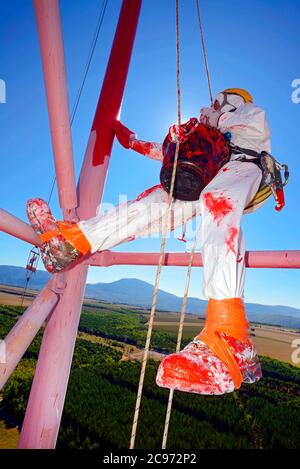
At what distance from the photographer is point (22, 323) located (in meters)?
1.78

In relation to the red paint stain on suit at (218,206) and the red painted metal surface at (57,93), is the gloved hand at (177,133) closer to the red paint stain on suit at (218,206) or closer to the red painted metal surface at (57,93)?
the red paint stain on suit at (218,206)

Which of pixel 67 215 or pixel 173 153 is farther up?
pixel 173 153

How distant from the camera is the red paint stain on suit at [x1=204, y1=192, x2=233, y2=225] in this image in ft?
4.80

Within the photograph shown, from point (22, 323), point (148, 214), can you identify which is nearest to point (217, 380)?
point (148, 214)

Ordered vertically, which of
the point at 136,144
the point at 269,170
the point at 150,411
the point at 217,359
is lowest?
the point at 150,411

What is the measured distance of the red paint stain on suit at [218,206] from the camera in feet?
4.80

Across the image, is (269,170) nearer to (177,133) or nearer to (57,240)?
(177,133)

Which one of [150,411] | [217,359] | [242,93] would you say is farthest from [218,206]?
[150,411]

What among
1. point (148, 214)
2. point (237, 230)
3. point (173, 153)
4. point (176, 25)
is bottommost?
point (237, 230)

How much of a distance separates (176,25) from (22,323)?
2.28 meters

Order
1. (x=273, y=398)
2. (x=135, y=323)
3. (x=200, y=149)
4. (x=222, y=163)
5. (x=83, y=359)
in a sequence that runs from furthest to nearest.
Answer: (x=135, y=323) < (x=83, y=359) < (x=273, y=398) < (x=222, y=163) < (x=200, y=149)

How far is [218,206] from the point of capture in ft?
4.85

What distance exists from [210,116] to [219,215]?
0.84 metres
